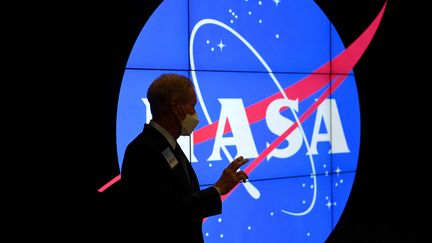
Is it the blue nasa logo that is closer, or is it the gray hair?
the gray hair

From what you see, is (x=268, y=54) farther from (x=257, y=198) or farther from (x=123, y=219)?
(x=123, y=219)

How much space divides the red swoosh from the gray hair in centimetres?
133

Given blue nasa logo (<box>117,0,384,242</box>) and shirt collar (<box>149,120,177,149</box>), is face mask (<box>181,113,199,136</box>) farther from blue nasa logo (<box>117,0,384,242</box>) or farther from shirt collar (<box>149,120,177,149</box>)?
blue nasa logo (<box>117,0,384,242</box>)

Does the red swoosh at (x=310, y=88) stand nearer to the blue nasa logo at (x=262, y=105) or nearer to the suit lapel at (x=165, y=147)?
the blue nasa logo at (x=262, y=105)

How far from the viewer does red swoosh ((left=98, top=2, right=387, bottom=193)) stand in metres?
4.16

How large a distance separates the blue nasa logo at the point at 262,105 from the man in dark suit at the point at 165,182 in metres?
1.21

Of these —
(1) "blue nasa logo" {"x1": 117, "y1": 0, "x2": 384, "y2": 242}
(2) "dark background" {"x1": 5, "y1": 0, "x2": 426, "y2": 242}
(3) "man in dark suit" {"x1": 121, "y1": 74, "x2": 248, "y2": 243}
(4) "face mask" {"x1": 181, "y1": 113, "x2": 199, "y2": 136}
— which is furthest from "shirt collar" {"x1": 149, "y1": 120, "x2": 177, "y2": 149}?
(1) "blue nasa logo" {"x1": 117, "y1": 0, "x2": 384, "y2": 242}

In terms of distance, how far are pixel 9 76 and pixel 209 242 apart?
1807mm

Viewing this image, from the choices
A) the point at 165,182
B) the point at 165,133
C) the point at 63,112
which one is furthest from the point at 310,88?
the point at 165,182

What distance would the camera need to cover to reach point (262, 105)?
173 inches

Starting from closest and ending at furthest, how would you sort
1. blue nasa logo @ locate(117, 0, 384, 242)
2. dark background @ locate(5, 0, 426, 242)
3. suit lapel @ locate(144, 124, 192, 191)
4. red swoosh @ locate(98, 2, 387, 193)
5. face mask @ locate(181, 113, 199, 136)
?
suit lapel @ locate(144, 124, 192, 191) → face mask @ locate(181, 113, 199, 136) → dark background @ locate(5, 0, 426, 242) → blue nasa logo @ locate(117, 0, 384, 242) → red swoosh @ locate(98, 2, 387, 193)

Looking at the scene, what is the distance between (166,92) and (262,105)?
186cm

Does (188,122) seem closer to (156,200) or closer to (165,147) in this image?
(165,147)

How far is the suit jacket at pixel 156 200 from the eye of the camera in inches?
98.4
